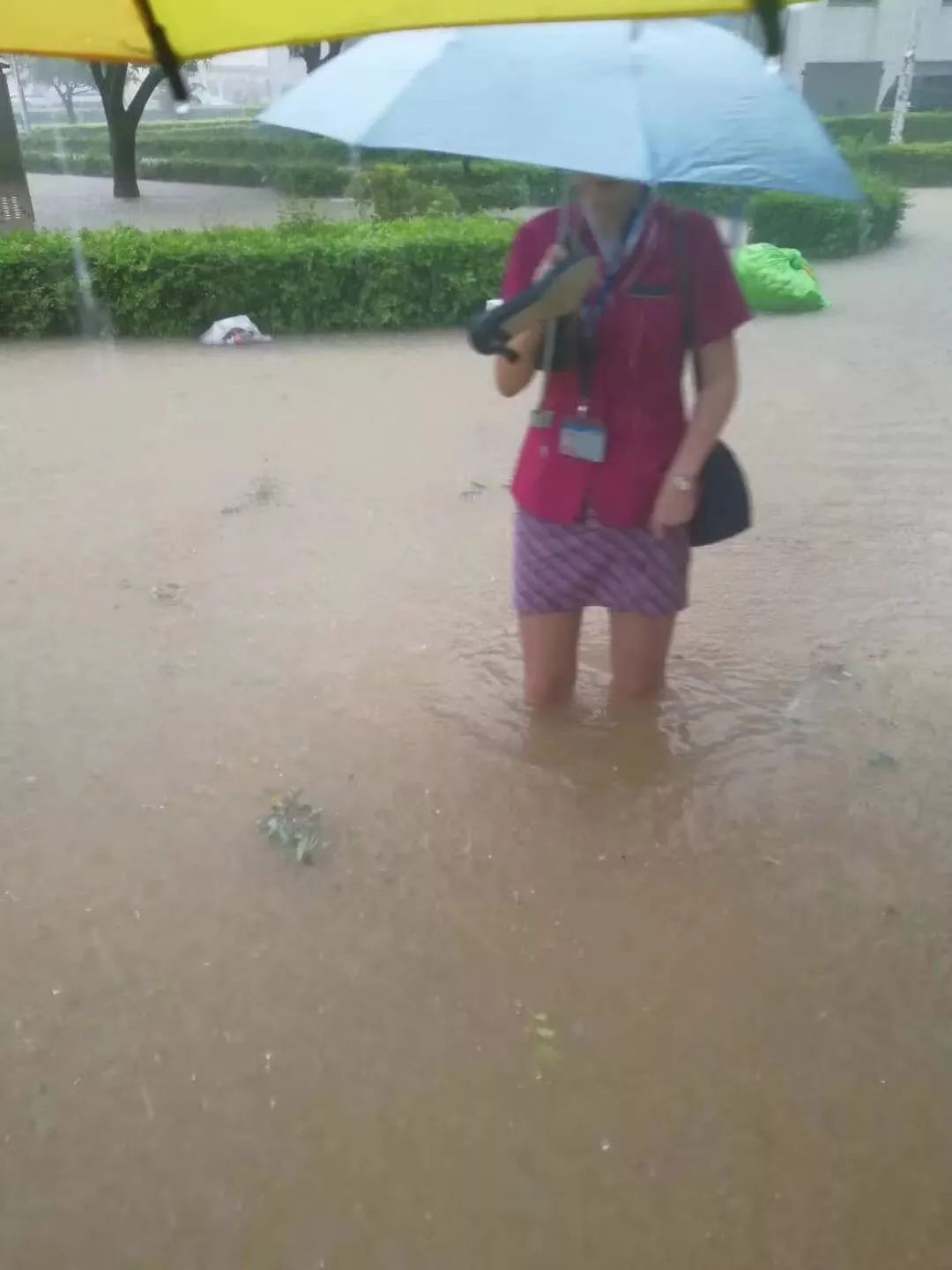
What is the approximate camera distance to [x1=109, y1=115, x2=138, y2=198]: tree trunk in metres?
18.2

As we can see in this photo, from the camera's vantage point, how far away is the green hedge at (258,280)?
8.58m

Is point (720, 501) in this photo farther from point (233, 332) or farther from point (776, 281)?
point (776, 281)

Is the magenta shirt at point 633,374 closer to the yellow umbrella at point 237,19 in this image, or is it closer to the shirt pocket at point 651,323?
the shirt pocket at point 651,323

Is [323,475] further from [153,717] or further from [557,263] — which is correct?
[557,263]

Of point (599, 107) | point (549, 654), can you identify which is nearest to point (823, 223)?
point (549, 654)

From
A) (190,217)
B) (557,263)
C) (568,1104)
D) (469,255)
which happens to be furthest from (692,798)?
(190,217)

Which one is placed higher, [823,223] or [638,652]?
[638,652]

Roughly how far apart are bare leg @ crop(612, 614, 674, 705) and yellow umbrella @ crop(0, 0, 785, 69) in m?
1.57

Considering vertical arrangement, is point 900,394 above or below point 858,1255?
below

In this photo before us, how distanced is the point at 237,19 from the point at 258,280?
298 inches

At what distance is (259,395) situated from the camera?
7176 millimetres

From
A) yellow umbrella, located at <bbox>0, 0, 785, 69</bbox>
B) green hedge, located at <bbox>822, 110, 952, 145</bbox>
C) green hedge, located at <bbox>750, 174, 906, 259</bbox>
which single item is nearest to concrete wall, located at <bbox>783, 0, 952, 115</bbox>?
green hedge, located at <bbox>822, 110, 952, 145</bbox>

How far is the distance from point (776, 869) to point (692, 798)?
0.37 meters

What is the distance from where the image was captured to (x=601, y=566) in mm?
2637
